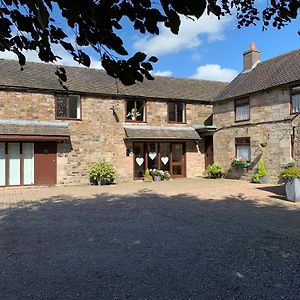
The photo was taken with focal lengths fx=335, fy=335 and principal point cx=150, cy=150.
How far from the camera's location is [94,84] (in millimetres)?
19078

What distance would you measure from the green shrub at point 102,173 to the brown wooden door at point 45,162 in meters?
→ 2.01

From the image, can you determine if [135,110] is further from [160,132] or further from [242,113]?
[242,113]

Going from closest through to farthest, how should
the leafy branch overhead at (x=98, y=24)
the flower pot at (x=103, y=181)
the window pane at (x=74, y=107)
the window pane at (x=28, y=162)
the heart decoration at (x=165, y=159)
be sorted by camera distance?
the leafy branch overhead at (x=98, y=24), the window pane at (x=28, y=162), the flower pot at (x=103, y=181), the window pane at (x=74, y=107), the heart decoration at (x=165, y=159)

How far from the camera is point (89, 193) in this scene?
1404 centimetres

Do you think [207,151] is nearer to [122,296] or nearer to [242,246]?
[242,246]

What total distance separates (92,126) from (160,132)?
4.00m

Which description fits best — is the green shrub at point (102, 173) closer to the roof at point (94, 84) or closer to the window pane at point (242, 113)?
the roof at point (94, 84)

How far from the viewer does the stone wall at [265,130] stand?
53.2 feet

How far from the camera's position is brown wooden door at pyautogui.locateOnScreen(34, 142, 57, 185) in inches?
675

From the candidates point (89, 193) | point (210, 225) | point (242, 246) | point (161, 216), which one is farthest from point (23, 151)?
point (242, 246)

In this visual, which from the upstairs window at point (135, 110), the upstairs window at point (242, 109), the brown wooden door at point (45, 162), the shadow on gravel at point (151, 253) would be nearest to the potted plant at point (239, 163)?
the upstairs window at point (242, 109)

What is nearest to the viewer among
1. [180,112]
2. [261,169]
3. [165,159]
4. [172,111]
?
[261,169]

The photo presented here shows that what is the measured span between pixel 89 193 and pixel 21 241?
771 centimetres

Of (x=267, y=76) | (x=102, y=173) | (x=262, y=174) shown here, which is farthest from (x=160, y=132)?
(x=267, y=76)
